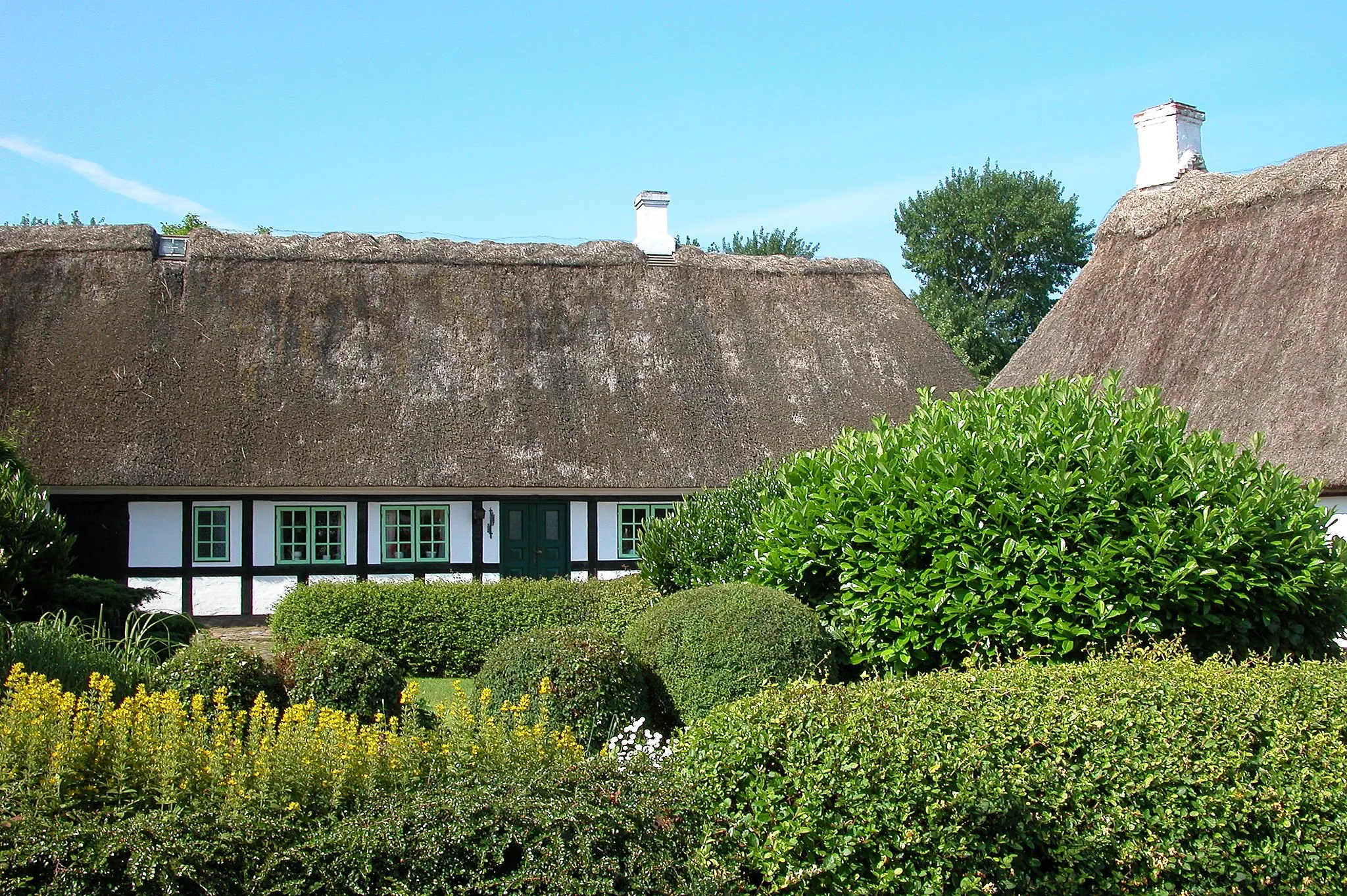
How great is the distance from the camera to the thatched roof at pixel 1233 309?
13906mm

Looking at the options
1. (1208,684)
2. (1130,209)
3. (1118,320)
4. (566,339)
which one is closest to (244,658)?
(1208,684)

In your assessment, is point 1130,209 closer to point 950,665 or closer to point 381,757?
point 950,665

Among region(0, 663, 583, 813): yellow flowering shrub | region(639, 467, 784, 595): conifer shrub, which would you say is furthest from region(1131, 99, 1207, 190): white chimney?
region(0, 663, 583, 813): yellow flowering shrub

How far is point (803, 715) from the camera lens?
191 inches

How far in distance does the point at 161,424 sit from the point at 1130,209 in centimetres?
1529

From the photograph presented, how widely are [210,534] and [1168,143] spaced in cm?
1616

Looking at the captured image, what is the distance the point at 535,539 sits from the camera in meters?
17.9

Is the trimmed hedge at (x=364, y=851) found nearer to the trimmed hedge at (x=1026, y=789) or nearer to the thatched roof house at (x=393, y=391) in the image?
the trimmed hedge at (x=1026, y=789)

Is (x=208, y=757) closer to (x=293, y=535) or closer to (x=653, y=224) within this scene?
(x=293, y=535)

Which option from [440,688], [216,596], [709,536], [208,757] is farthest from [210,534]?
[208,757]

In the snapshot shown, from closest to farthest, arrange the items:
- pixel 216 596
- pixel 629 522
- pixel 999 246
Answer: pixel 216 596 → pixel 629 522 → pixel 999 246

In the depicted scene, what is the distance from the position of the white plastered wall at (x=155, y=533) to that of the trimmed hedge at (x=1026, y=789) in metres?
13.4

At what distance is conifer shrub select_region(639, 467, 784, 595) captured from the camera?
392 inches

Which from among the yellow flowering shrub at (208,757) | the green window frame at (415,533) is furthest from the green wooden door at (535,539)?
the yellow flowering shrub at (208,757)
